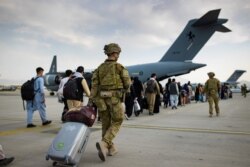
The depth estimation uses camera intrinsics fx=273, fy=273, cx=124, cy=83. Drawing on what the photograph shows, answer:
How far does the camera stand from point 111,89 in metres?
4.61

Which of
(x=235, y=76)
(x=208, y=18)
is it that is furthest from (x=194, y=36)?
(x=235, y=76)

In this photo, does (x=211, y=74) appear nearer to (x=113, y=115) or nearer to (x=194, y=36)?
(x=113, y=115)

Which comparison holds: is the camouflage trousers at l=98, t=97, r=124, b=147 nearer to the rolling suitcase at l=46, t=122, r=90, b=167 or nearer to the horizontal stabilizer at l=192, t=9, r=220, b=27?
the rolling suitcase at l=46, t=122, r=90, b=167

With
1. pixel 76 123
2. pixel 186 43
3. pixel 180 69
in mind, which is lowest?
pixel 76 123

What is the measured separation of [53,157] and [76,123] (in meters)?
0.59

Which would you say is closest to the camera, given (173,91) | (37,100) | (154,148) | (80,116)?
(80,116)

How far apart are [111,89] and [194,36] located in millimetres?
18227

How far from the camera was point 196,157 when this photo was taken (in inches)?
181

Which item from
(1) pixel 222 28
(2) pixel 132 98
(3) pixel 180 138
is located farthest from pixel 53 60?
(3) pixel 180 138

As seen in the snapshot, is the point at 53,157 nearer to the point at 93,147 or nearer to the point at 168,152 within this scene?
the point at 93,147

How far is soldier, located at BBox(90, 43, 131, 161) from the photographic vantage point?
4586 millimetres

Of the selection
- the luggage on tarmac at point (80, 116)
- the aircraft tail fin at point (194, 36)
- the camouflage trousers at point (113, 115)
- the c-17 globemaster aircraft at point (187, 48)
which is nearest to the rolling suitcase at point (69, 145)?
the luggage on tarmac at point (80, 116)

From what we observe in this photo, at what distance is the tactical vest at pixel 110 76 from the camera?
459 cm

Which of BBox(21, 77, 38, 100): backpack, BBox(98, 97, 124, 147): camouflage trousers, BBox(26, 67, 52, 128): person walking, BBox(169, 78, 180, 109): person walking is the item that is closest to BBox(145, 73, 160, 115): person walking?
BBox(169, 78, 180, 109): person walking
